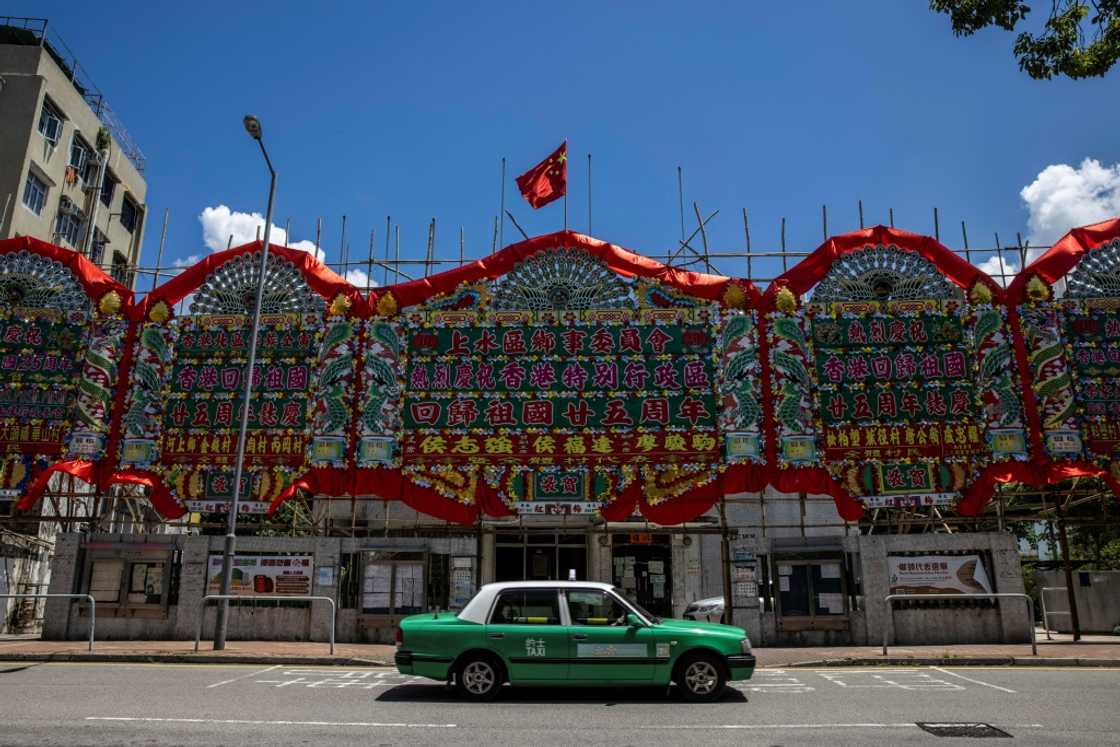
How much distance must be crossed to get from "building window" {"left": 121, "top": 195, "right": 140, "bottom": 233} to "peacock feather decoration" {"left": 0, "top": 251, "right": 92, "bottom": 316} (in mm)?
19563

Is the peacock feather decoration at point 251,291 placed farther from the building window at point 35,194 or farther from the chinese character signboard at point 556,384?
the building window at point 35,194

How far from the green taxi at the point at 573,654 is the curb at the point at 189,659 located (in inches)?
169

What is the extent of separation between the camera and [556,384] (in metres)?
19.4

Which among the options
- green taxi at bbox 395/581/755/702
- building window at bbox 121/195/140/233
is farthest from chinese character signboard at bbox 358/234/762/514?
building window at bbox 121/195/140/233

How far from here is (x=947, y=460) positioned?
1806 cm

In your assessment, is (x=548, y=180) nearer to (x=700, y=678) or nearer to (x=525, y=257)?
(x=525, y=257)

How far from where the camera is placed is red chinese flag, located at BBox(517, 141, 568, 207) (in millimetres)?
21688

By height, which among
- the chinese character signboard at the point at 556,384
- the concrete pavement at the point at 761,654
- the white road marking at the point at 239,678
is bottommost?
the white road marking at the point at 239,678

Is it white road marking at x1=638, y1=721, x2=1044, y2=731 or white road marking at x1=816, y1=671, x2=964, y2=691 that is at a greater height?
white road marking at x1=816, y1=671, x2=964, y2=691

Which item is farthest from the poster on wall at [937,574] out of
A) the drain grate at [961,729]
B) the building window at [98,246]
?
the building window at [98,246]

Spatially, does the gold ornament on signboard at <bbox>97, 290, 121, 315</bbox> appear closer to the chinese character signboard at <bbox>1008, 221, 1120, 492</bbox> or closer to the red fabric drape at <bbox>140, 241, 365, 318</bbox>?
the red fabric drape at <bbox>140, 241, 365, 318</bbox>

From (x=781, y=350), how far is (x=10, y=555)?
1950 cm

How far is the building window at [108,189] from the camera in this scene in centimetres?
3700

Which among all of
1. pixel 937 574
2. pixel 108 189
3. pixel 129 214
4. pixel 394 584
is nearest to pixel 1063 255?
pixel 937 574
